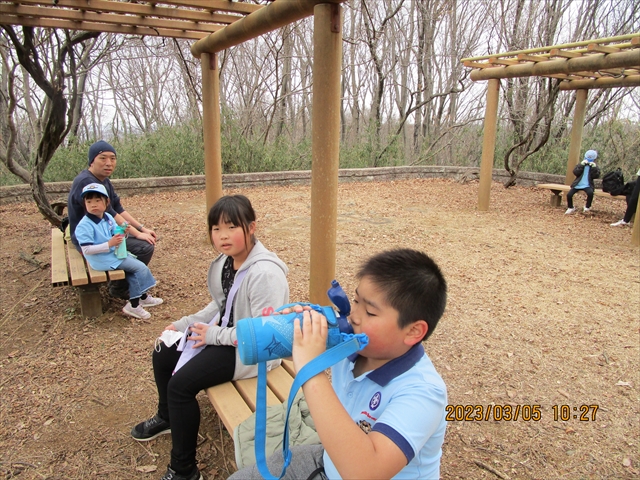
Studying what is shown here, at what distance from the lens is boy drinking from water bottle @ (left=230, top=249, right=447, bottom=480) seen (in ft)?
3.38

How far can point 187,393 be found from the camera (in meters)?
1.90

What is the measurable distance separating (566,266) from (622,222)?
9.78 feet

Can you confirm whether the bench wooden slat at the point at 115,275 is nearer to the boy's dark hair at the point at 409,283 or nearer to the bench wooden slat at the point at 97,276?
the bench wooden slat at the point at 97,276

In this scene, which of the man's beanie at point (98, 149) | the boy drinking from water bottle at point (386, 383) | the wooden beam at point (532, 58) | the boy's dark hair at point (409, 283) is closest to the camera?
the boy drinking from water bottle at point (386, 383)

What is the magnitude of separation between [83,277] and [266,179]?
6.81 meters

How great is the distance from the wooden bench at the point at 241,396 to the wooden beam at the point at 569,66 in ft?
21.3

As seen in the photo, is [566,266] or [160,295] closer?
[160,295]

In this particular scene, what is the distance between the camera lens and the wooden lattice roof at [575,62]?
612 centimetres

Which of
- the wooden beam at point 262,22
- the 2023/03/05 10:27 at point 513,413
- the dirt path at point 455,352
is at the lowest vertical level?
the 2023/03/05 10:27 at point 513,413

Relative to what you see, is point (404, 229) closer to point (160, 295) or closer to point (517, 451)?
point (160, 295)

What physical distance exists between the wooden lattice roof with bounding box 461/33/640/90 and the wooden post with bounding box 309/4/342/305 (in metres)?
4.60

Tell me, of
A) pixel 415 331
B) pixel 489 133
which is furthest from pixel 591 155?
pixel 415 331

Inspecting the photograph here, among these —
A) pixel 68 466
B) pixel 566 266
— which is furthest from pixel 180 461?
pixel 566 266

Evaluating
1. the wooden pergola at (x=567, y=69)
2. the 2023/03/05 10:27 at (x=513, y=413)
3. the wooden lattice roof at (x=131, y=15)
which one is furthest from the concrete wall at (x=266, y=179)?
the 2023/03/05 10:27 at (x=513, y=413)
